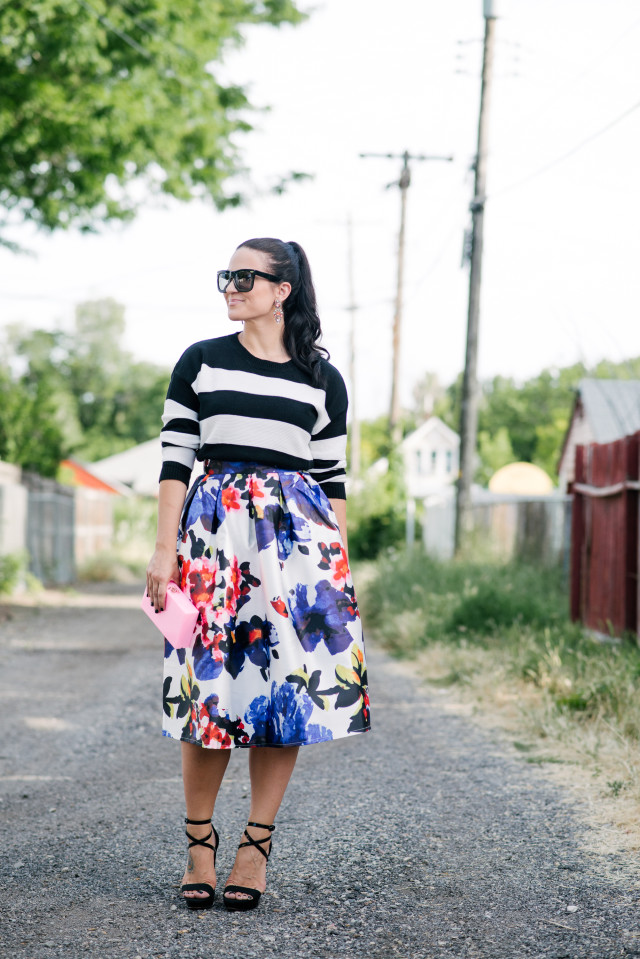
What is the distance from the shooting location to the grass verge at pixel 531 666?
4.47 metres

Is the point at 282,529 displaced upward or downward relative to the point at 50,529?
upward

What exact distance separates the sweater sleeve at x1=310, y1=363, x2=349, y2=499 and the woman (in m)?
0.08

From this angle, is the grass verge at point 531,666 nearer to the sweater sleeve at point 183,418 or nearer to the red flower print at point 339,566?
the red flower print at point 339,566

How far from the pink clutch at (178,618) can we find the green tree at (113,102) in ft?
31.4

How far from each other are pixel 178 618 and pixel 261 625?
0.24 meters

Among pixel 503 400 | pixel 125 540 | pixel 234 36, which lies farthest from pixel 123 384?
pixel 234 36

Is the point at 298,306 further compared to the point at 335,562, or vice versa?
the point at 298,306

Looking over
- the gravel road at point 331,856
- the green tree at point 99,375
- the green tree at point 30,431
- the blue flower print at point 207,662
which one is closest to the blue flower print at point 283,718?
the blue flower print at point 207,662

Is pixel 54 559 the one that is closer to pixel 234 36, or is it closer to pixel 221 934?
pixel 234 36

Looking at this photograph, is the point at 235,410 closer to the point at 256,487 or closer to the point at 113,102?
the point at 256,487

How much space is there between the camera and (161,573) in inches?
113

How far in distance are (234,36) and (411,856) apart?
43.5ft

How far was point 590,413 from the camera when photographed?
22.8 m

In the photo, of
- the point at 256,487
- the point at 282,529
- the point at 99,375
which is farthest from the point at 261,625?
the point at 99,375
